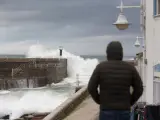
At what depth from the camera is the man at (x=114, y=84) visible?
5.24 m

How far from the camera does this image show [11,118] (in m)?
24.4

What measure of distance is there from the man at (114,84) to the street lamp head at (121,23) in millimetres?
5410

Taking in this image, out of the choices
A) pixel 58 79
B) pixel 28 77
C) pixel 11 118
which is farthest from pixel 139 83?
pixel 58 79

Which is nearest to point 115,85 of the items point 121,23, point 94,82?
point 94,82

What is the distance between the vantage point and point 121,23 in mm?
10664

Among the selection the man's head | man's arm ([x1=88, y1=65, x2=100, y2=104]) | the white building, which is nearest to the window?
the white building

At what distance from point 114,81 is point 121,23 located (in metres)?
5.58

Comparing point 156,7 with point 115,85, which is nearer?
point 115,85

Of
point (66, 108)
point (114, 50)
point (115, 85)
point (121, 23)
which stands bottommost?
point (66, 108)

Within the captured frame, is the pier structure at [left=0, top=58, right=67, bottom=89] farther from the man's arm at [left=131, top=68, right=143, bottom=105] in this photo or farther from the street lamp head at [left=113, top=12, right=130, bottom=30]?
the man's arm at [left=131, top=68, right=143, bottom=105]

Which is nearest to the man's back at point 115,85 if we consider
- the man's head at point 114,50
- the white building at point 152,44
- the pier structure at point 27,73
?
the man's head at point 114,50

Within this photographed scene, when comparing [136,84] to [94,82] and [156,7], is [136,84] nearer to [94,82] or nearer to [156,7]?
[94,82]

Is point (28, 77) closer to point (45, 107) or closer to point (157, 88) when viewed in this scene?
point (45, 107)

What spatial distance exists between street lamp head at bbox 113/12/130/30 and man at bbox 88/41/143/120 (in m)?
5.41
